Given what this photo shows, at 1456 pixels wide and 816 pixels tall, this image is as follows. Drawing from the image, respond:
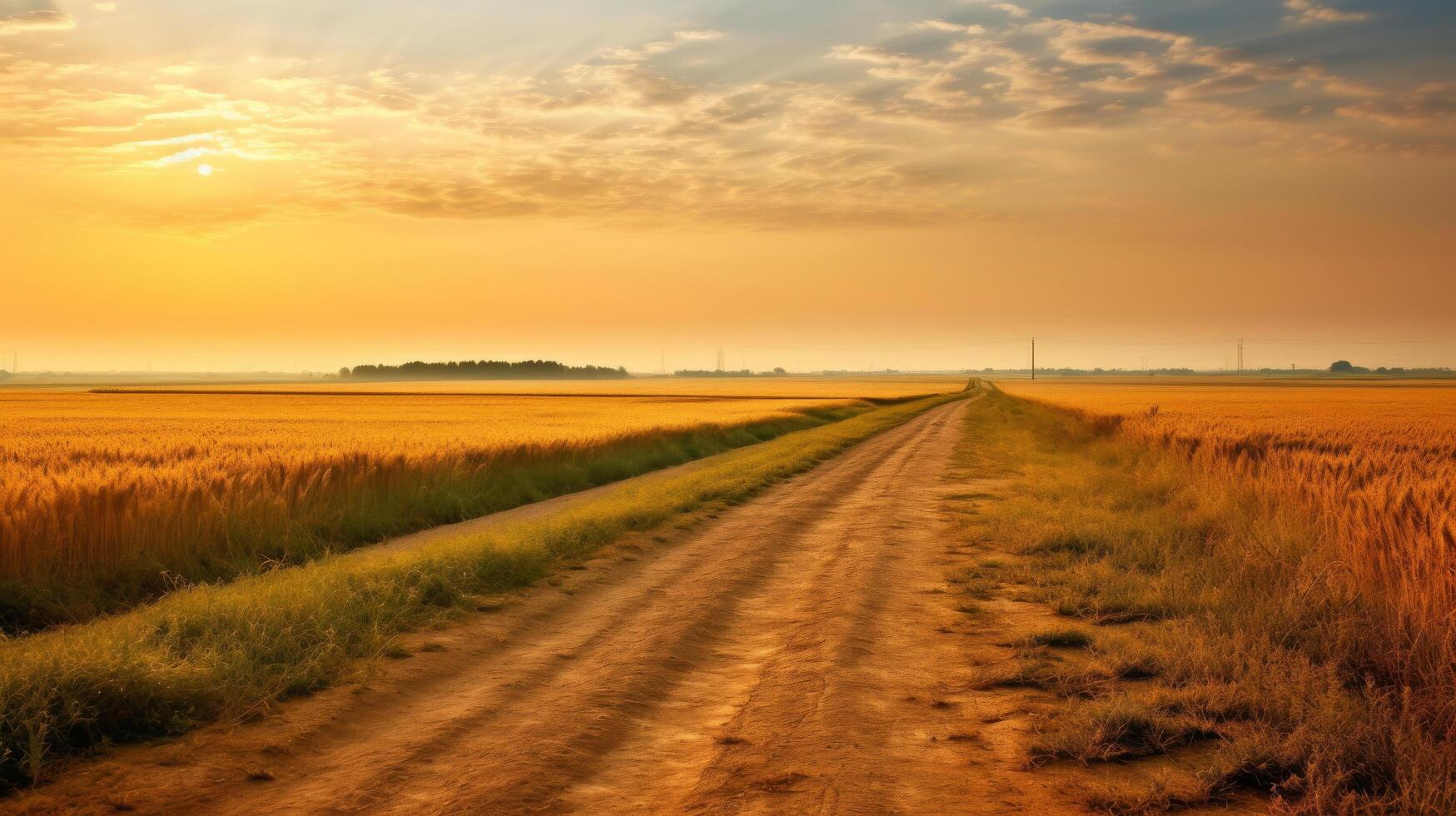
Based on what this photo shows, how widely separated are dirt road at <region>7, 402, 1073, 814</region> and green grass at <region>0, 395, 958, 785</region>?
0.37 metres

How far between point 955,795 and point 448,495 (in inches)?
646

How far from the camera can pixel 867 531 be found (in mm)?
15719

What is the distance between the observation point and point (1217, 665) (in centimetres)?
740

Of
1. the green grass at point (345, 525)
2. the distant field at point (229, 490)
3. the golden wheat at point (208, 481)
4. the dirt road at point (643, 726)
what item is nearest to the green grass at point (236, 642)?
the dirt road at point (643, 726)

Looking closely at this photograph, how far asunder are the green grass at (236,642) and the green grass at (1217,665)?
5.81 meters

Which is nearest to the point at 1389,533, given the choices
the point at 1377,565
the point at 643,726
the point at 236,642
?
the point at 1377,565

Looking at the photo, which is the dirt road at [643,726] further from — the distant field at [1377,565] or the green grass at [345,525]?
the green grass at [345,525]

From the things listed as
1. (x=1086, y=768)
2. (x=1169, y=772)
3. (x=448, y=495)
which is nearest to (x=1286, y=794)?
(x=1169, y=772)

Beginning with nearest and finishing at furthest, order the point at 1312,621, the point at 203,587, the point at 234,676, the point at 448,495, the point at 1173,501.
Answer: the point at 234,676, the point at 1312,621, the point at 203,587, the point at 1173,501, the point at 448,495

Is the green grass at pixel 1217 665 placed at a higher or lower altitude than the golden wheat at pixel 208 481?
lower

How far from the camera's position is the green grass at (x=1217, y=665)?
5.43 meters

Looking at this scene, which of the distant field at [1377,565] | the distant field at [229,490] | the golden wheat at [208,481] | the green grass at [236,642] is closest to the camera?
the green grass at [236,642]

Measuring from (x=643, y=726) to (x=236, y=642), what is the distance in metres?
3.92

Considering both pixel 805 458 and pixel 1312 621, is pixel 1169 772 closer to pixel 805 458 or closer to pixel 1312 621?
pixel 1312 621
